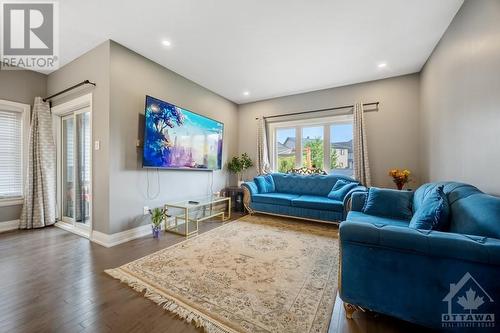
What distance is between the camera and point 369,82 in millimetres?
4098

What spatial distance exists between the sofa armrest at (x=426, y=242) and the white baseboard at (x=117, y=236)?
2888mm

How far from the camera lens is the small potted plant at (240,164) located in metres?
5.21

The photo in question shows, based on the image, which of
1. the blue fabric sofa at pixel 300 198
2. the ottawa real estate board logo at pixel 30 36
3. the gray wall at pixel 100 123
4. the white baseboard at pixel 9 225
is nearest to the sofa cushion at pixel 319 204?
A: the blue fabric sofa at pixel 300 198

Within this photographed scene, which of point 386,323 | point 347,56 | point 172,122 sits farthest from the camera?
point 172,122

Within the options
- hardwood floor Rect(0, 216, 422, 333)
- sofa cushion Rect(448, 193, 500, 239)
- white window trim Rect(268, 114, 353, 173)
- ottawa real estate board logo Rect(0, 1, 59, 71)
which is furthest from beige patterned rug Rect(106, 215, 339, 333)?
ottawa real estate board logo Rect(0, 1, 59, 71)

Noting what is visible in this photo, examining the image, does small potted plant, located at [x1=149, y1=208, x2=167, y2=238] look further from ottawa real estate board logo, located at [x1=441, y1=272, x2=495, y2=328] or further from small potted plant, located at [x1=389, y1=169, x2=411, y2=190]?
small potted plant, located at [x1=389, y1=169, x2=411, y2=190]

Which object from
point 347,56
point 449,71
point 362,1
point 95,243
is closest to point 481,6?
point 449,71

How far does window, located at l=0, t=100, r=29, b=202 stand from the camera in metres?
3.32

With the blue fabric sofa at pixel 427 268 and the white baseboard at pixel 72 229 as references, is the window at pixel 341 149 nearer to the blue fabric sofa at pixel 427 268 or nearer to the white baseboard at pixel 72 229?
the blue fabric sofa at pixel 427 268

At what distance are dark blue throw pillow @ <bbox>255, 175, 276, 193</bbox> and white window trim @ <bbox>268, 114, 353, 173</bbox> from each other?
2.03 ft

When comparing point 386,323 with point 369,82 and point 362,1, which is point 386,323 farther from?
point 369,82

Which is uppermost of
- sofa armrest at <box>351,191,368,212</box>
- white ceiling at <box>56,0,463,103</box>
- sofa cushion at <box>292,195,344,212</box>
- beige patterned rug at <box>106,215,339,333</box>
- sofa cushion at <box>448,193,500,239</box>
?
white ceiling at <box>56,0,463,103</box>

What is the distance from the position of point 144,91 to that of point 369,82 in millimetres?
4227

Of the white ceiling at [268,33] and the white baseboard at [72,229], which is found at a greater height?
the white ceiling at [268,33]
